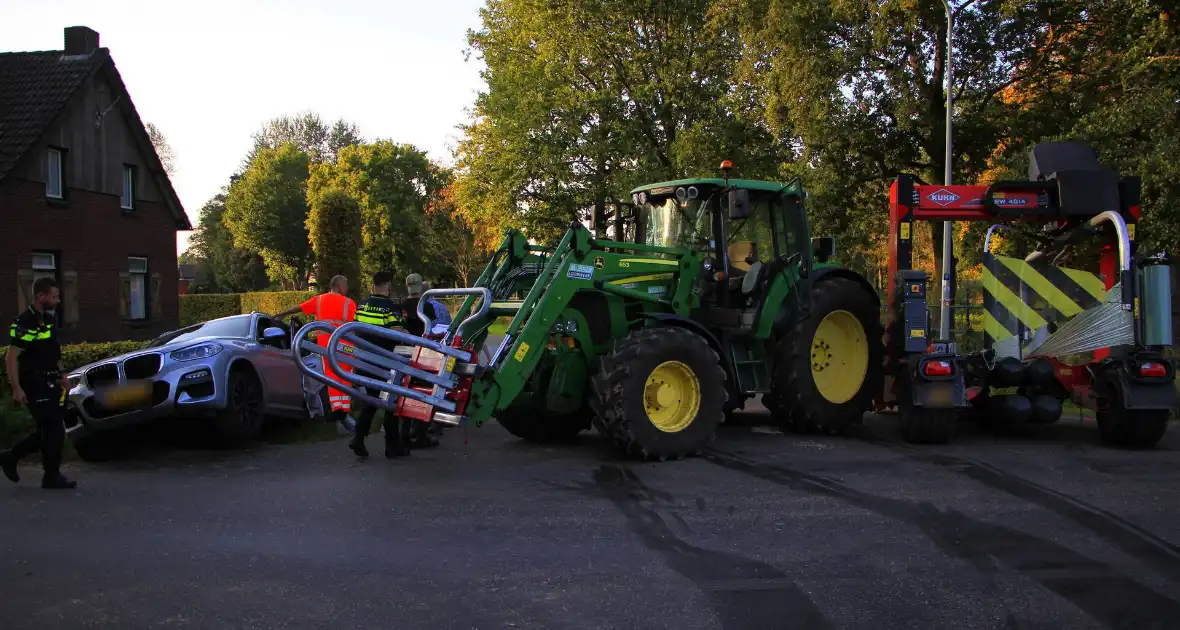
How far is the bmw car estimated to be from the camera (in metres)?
9.31

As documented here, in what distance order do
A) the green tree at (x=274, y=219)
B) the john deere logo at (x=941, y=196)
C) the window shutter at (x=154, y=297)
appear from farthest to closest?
the green tree at (x=274, y=219)
the window shutter at (x=154, y=297)
the john deere logo at (x=941, y=196)

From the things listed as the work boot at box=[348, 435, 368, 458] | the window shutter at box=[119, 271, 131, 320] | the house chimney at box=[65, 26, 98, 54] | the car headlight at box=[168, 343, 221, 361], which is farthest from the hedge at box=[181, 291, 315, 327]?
the work boot at box=[348, 435, 368, 458]

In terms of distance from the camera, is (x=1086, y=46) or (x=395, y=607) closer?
(x=395, y=607)

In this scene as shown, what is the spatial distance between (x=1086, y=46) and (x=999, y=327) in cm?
1564

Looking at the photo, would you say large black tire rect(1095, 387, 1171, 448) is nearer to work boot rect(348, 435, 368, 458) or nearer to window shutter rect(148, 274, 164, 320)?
work boot rect(348, 435, 368, 458)

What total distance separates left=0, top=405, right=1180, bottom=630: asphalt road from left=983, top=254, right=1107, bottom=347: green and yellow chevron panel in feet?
6.66

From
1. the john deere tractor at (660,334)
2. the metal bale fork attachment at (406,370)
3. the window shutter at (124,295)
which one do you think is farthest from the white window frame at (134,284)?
the metal bale fork attachment at (406,370)

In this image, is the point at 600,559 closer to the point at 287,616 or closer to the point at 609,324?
the point at 287,616

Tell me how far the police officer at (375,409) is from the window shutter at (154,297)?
18690mm

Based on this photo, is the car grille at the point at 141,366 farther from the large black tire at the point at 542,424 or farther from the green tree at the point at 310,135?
the green tree at the point at 310,135

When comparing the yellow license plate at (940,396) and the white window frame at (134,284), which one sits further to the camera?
the white window frame at (134,284)

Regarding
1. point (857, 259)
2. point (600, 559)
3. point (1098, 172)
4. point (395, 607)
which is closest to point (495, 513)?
point (600, 559)

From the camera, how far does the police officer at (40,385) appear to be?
314 inches

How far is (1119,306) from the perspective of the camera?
9.80 meters
